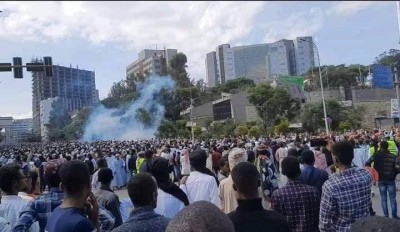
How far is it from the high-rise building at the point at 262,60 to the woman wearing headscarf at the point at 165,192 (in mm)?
100323

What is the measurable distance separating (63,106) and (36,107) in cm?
2349

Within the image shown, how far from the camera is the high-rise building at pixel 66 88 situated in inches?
5689

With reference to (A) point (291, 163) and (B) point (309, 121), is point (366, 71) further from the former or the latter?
(A) point (291, 163)

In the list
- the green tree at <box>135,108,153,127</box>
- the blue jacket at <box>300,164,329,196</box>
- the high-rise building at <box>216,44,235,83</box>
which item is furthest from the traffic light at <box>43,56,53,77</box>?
the high-rise building at <box>216,44,235,83</box>

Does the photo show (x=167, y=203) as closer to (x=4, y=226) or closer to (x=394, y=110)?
(x=4, y=226)

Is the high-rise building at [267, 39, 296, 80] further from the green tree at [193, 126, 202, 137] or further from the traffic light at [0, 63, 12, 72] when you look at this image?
the traffic light at [0, 63, 12, 72]

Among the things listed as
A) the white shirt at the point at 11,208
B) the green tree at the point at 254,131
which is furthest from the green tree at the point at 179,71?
the white shirt at the point at 11,208

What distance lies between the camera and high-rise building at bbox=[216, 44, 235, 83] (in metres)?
117

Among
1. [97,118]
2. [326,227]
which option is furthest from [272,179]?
[97,118]

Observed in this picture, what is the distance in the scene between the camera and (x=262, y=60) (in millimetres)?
116000

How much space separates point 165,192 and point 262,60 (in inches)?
4485

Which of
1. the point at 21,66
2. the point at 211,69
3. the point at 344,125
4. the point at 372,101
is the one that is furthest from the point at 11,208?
the point at 211,69

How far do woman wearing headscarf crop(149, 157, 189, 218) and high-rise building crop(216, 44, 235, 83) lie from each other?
367ft

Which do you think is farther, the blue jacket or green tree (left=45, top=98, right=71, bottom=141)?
green tree (left=45, top=98, right=71, bottom=141)
